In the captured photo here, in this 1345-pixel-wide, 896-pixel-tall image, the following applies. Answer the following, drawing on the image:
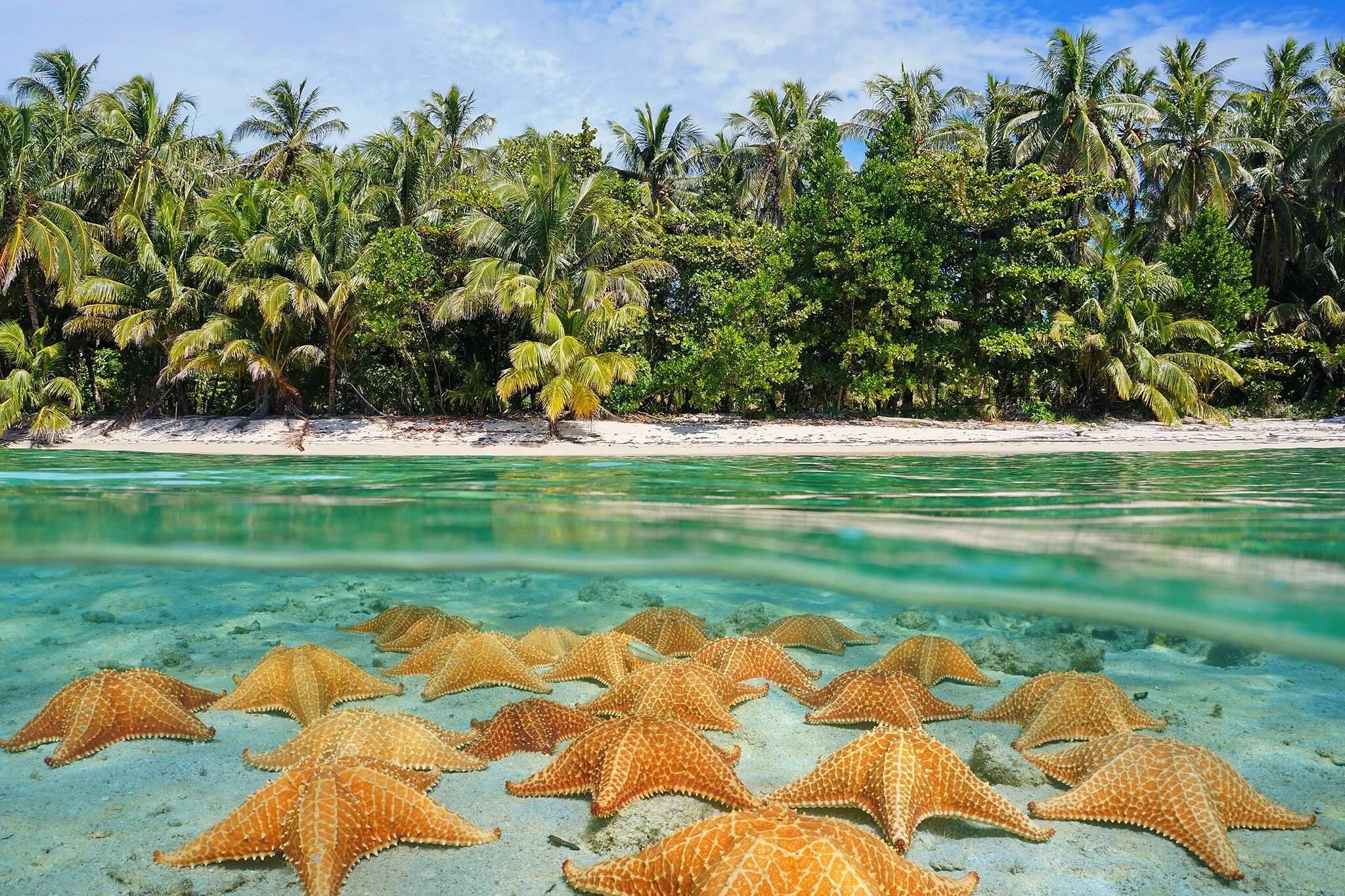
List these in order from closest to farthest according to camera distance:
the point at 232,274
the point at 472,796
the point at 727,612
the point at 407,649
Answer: the point at 472,796
the point at 407,649
the point at 727,612
the point at 232,274

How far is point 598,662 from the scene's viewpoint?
15.1 ft

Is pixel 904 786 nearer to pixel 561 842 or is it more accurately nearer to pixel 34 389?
pixel 561 842

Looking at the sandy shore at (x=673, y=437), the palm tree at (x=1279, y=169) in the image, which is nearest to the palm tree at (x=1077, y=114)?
the palm tree at (x=1279, y=169)

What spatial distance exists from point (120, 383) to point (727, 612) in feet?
94.7

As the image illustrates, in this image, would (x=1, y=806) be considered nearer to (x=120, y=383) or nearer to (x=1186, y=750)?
(x=1186, y=750)

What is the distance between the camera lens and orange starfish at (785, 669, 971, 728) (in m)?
3.80

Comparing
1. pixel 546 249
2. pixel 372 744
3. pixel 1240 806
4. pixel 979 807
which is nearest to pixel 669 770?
pixel 979 807

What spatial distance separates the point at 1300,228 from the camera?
104 feet

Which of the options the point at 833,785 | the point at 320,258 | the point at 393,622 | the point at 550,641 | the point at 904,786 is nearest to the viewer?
the point at 904,786

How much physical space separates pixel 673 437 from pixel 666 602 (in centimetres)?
1549

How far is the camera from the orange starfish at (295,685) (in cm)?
396

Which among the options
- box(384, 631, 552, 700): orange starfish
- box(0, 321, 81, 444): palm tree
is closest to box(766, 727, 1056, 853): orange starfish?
box(384, 631, 552, 700): orange starfish

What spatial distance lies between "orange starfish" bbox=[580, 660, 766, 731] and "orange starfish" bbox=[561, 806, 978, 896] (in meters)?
1.25

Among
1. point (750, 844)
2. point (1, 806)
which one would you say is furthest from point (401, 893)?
point (1, 806)
